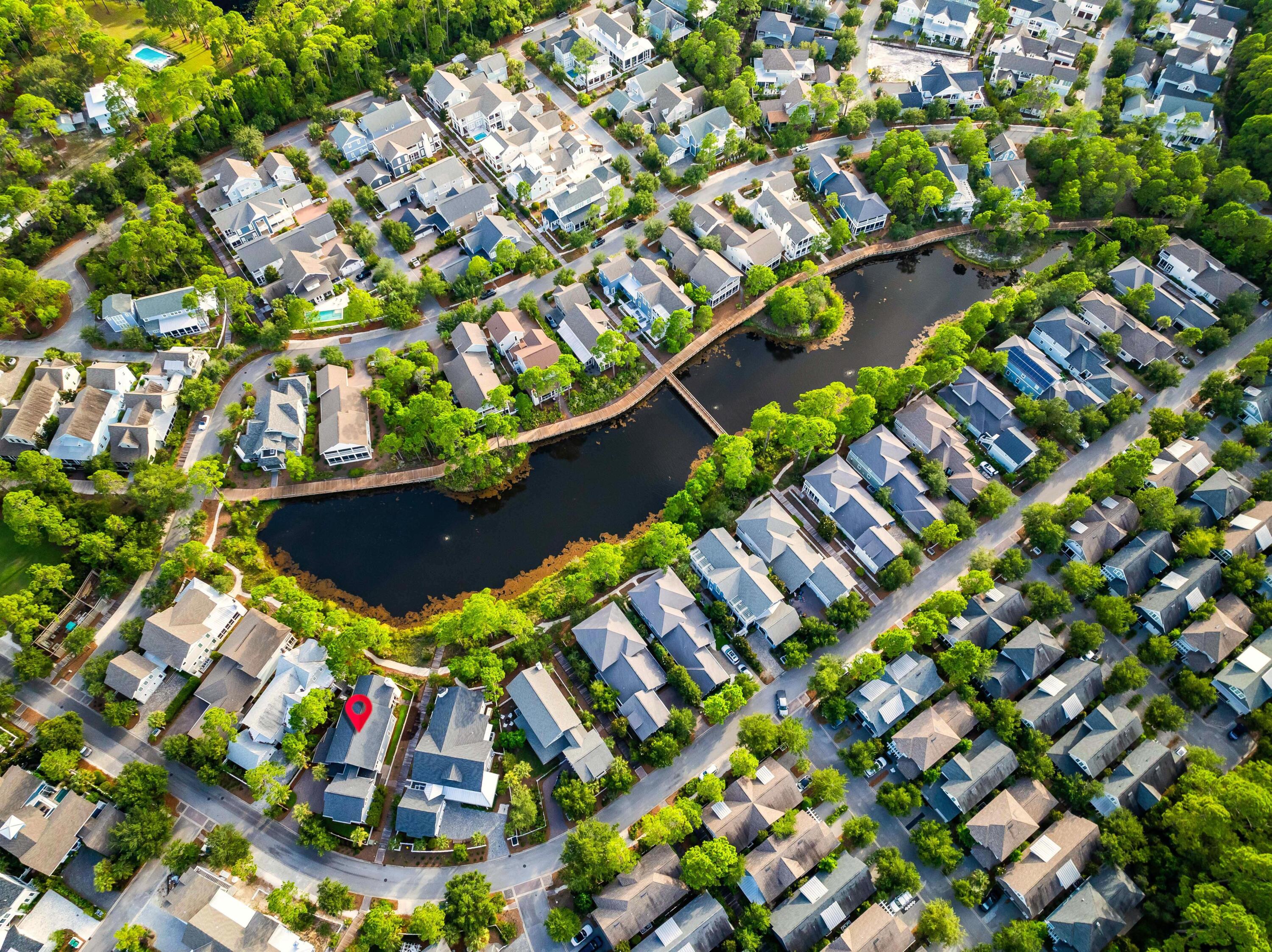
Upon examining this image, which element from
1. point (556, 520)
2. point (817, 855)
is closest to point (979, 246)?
point (556, 520)

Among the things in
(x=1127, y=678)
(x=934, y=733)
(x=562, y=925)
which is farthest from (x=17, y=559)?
(x=1127, y=678)

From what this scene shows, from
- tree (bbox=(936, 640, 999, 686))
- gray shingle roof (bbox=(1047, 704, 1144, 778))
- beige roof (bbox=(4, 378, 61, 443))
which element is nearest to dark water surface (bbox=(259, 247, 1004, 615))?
beige roof (bbox=(4, 378, 61, 443))

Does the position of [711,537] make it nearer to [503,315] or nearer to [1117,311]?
[503,315]

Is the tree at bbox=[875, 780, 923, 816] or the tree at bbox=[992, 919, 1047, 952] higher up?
the tree at bbox=[875, 780, 923, 816]

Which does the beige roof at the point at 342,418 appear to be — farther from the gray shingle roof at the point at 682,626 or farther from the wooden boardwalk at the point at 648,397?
the gray shingle roof at the point at 682,626

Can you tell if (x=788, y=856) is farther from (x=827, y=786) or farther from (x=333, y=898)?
(x=333, y=898)

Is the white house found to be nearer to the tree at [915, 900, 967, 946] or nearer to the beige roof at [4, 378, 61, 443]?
the beige roof at [4, 378, 61, 443]
